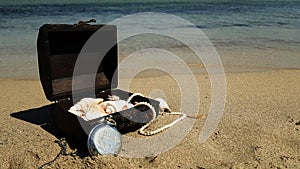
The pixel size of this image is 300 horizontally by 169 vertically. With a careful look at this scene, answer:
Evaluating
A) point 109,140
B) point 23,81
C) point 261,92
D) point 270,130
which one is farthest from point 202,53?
point 109,140

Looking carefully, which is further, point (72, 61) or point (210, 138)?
point (72, 61)

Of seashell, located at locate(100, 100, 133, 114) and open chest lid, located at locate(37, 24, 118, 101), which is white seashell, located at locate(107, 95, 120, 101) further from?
seashell, located at locate(100, 100, 133, 114)

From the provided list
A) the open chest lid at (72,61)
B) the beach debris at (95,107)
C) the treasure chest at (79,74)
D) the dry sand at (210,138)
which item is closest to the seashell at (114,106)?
the beach debris at (95,107)

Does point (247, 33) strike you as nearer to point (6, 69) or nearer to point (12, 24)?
point (6, 69)

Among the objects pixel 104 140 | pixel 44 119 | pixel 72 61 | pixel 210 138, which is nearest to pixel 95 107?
pixel 104 140

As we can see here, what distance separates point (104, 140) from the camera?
2.75 m

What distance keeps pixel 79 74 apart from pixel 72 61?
0.18 metres

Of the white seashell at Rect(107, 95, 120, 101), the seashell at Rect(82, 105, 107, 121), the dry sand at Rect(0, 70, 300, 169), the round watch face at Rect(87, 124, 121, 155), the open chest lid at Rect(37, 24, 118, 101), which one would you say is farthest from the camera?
the white seashell at Rect(107, 95, 120, 101)

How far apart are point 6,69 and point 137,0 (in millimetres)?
27688

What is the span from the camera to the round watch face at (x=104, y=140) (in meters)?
2.70

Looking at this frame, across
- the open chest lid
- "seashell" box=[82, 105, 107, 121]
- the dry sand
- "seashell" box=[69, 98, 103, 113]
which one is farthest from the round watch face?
the open chest lid

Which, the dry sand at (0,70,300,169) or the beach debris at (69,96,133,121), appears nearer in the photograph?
the dry sand at (0,70,300,169)

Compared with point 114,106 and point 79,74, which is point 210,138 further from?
point 79,74

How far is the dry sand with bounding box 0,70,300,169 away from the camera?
2824 millimetres
